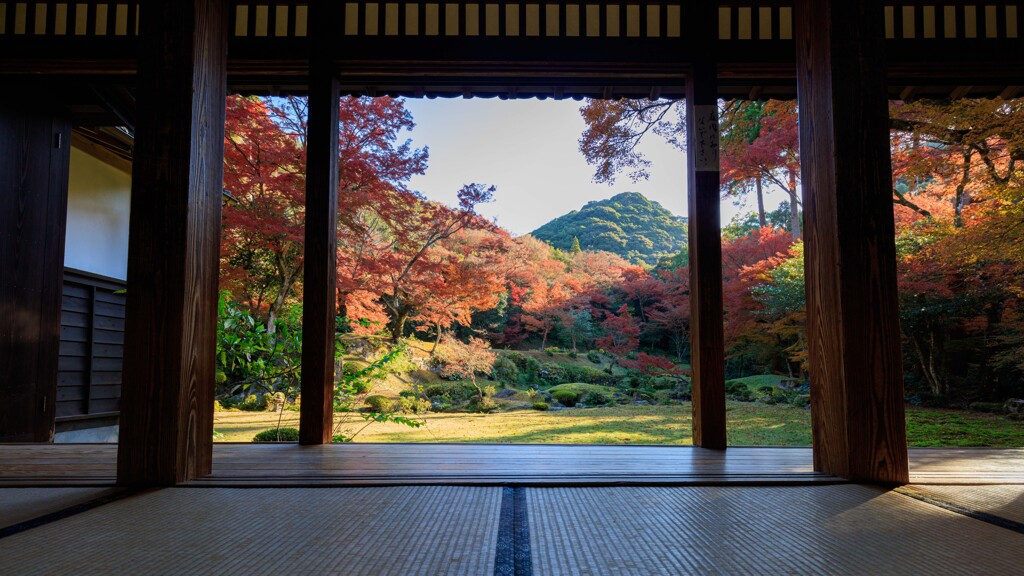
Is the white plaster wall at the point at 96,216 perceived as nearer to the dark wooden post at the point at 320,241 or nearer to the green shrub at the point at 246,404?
the green shrub at the point at 246,404

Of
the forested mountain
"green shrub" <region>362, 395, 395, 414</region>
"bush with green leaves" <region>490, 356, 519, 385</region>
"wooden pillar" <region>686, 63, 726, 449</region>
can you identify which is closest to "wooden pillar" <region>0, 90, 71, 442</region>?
"wooden pillar" <region>686, 63, 726, 449</region>

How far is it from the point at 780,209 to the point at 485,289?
726cm

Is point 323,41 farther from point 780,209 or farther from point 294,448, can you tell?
point 780,209

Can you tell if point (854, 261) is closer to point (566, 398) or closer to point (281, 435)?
point (281, 435)

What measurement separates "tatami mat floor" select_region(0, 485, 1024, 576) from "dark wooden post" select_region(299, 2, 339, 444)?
0.95 m

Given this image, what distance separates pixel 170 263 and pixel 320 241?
92cm

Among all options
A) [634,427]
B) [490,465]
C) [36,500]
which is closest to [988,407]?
[634,427]

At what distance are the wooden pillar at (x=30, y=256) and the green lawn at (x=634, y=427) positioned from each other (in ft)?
5.67

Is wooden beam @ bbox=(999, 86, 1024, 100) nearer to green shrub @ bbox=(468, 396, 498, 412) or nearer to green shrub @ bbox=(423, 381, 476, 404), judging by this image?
green shrub @ bbox=(468, 396, 498, 412)

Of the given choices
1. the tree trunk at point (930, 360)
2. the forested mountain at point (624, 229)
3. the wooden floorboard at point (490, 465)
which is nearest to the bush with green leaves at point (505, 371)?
the forested mountain at point (624, 229)

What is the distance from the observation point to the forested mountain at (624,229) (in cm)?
1445

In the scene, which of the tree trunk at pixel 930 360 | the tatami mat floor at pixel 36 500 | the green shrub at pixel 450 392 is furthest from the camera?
the green shrub at pixel 450 392

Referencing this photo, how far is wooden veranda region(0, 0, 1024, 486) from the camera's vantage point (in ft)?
5.15

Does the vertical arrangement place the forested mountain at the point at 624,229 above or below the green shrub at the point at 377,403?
above
